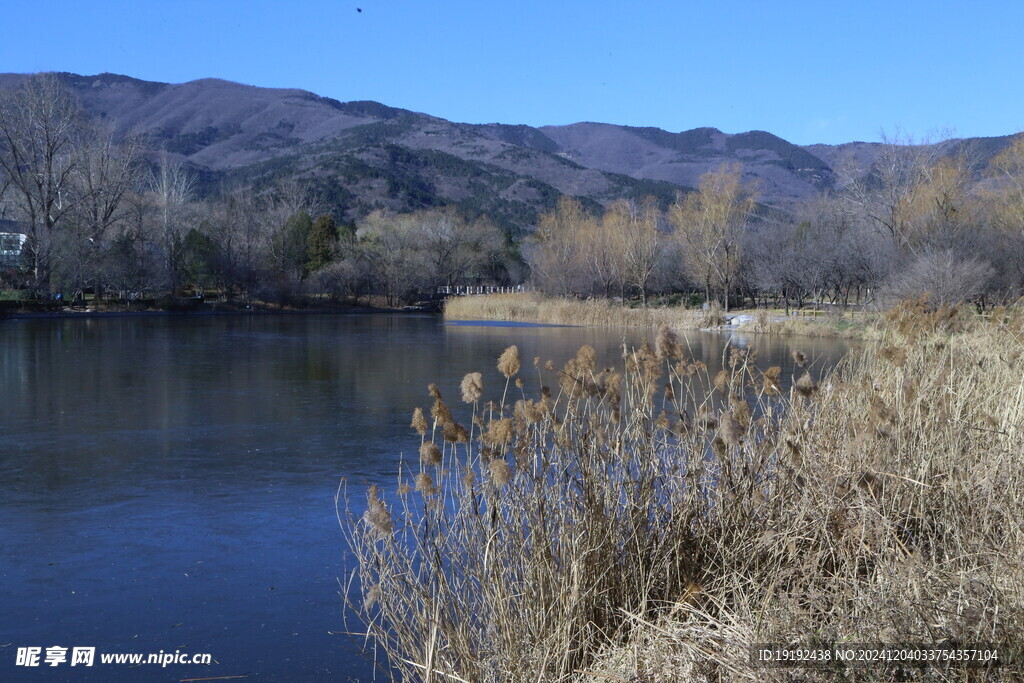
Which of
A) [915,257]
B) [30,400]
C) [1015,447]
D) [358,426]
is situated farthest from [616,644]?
[915,257]

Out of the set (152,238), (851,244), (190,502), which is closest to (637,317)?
(851,244)

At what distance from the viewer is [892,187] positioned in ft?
133

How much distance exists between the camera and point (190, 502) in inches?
274

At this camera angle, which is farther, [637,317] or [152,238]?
[152,238]

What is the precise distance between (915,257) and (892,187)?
331 inches

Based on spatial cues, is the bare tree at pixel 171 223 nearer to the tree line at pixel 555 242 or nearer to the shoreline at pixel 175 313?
the tree line at pixel 555 242

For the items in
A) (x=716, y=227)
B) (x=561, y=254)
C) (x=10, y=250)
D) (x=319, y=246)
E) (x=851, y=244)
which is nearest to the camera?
(x=10, y=250)

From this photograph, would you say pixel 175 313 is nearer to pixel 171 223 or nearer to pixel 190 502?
pixel 171 223

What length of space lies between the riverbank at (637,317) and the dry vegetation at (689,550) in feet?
77.6

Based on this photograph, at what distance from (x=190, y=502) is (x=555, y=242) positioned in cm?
5576

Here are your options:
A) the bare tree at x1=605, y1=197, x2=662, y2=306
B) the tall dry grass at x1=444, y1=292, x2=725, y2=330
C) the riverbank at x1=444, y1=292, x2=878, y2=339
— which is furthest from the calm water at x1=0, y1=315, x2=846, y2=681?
the bare tree at x1=605, y1=197, x2=662, y2=306

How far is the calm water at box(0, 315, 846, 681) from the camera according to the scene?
14.9ft

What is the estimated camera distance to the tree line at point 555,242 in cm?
3694

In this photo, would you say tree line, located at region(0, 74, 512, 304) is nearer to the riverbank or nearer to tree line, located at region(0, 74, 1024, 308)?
tree line, located at region(0, 74, 1024, 308)
